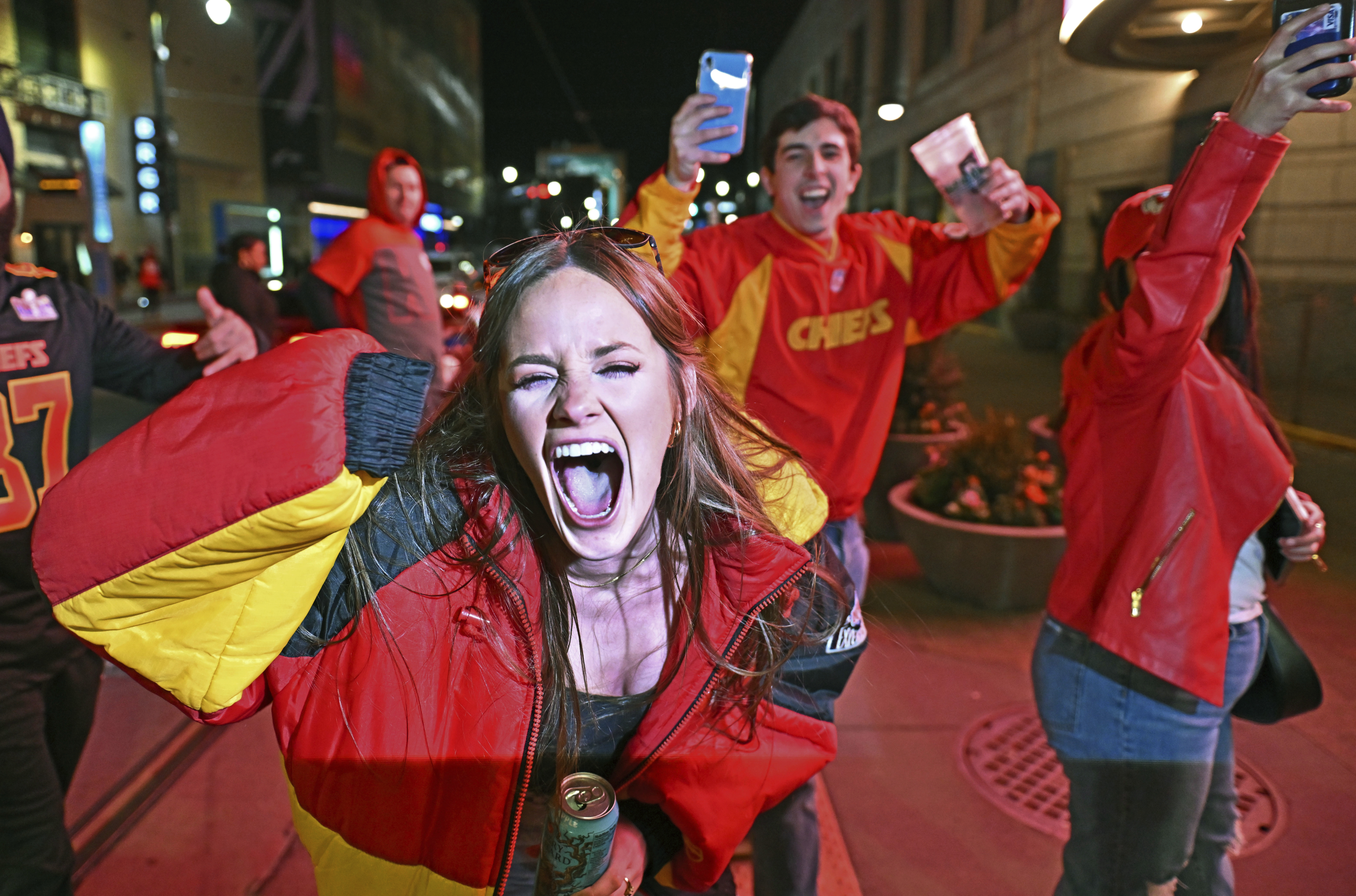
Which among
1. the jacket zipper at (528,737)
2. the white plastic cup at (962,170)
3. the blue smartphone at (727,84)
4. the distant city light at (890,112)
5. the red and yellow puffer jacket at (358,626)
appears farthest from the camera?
the distant city light at (890,112)

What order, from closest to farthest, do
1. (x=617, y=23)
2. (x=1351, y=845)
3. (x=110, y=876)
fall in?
(x=110, y=876) → (x=1351, y=845) → (x=617, y=23)

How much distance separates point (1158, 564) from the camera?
1.87 meters

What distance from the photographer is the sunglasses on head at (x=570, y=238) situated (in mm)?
1526

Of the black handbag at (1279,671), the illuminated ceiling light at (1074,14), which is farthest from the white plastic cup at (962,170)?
the illuminated ceiling light at (1074,14)

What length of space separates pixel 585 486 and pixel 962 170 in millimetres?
1822

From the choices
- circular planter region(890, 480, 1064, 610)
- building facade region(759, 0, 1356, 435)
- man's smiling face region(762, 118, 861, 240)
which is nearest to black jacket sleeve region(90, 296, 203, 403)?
man's smiling face region(762, 118, 861, 240)

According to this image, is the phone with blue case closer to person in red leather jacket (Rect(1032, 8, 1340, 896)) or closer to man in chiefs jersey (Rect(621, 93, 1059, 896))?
person in red leather jacket (Rect(1032, 8, 1340, 896))

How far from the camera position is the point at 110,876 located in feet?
8.68

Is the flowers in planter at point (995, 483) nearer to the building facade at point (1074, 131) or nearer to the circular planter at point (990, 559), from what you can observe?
the circular planter at point (990, 559)

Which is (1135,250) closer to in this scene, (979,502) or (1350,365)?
(979,502)

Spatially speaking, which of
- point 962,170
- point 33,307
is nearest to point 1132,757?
point 962,170

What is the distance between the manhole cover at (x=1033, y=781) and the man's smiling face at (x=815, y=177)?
6.01 feet

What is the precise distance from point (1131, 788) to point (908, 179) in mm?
5621

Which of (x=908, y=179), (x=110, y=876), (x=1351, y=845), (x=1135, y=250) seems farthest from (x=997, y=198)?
(x=908, y=179)
